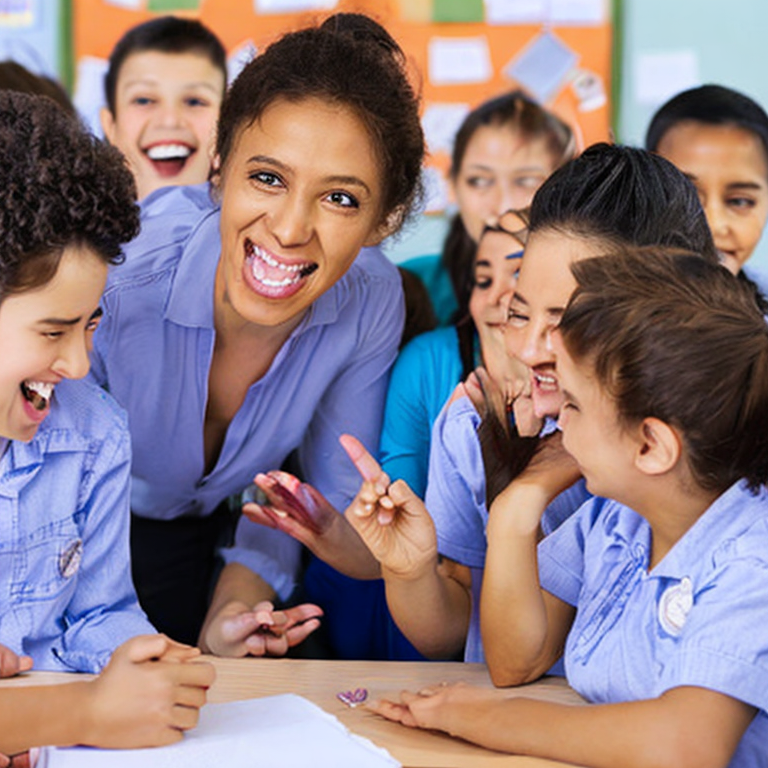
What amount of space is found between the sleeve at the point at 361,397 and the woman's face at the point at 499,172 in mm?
768

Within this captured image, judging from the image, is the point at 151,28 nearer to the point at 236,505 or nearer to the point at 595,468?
the point at 236,505

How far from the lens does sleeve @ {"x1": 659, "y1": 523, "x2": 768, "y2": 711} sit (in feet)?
3.29

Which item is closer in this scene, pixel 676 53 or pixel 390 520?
pixel 390 520

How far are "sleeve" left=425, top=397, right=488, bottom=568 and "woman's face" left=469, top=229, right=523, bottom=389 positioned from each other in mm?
407

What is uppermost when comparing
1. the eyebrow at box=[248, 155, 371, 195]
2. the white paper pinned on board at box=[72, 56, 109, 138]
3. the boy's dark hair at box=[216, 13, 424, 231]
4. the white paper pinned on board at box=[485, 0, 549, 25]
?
the white paper pinned on board at box=[485, 0, 549, 25]

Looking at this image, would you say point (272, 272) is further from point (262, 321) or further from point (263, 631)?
point (263, 631)

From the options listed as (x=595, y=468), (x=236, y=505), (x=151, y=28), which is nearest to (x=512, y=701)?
(x=595, y=468)

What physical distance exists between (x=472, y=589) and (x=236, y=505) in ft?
2.07

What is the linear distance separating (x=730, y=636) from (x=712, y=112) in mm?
1452

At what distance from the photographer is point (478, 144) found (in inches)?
105

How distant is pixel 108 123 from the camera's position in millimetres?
2725

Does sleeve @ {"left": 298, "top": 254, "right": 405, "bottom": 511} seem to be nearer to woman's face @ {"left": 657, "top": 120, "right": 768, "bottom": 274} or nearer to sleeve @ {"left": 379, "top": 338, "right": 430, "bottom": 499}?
sleeve @ {"left": 379, "top": 338, "right": 430, "bottom": 499}

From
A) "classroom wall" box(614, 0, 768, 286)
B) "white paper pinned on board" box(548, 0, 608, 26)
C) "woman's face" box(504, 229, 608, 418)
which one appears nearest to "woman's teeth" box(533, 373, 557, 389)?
"woman's face" box(504, 229, 608, 418)

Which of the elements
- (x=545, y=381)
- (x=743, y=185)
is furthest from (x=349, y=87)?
(x=743, y=185)
